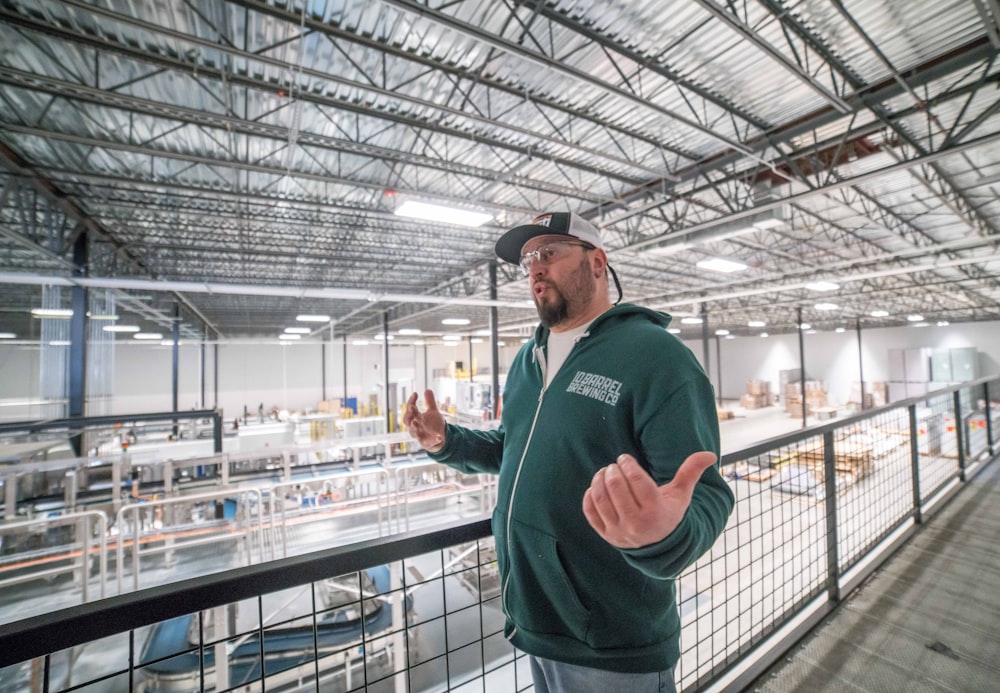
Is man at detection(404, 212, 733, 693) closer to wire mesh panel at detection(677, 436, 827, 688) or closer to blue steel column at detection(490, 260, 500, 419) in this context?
wire mesh panel at detection(677, 436, 827, 688)

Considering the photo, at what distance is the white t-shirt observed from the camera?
4.33 feet

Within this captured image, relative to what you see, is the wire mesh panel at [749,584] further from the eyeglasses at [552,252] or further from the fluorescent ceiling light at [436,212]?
the fluorescent ceiling light at [436,212]

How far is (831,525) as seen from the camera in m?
2.64

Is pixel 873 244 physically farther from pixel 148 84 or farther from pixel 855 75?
pixel 148 84

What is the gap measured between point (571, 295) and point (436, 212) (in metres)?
4.70

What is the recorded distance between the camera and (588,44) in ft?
14.7

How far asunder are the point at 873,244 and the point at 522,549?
1506 centimetres

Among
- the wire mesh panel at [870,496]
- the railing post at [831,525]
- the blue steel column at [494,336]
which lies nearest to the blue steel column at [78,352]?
the blue steel column at [494,336]

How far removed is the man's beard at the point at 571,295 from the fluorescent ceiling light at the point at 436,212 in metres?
4.51

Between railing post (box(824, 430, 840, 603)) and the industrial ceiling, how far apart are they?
322 centimetres

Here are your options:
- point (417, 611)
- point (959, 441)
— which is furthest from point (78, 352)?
point (959, 441)

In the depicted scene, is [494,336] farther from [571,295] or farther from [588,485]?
[588,485]

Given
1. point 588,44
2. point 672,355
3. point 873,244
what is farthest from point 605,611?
point 873,244

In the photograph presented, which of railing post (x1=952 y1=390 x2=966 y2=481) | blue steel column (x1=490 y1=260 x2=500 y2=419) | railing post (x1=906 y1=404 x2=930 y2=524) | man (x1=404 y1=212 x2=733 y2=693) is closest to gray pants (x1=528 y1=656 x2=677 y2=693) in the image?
man (x1=404 y1=212 x2=733 y2=693)
